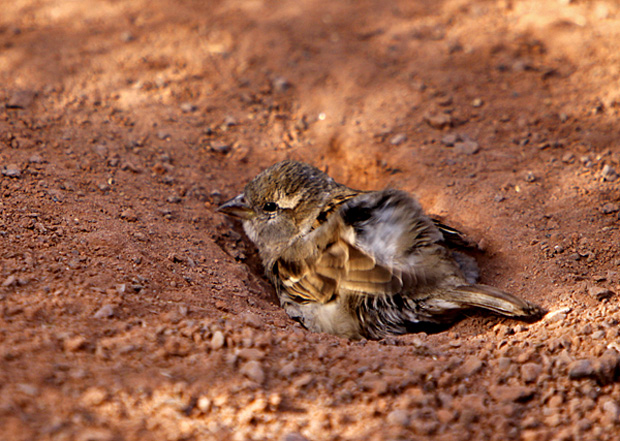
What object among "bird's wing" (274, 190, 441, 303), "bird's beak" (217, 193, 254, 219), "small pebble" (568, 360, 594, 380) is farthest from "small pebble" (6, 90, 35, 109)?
"small pebble" (568, 360, 594, 380)

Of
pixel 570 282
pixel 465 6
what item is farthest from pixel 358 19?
pixel 570 282

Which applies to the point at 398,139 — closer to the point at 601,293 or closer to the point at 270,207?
the point at 270,207

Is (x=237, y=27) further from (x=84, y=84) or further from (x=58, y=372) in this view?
(x=58, y=372)

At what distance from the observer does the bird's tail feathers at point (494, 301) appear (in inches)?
120

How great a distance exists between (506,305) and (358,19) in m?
4.63

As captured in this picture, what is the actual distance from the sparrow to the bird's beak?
59 centimetres

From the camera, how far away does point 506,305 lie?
3090 mm

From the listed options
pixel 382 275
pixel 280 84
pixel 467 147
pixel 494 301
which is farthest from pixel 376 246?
pixel 280 84

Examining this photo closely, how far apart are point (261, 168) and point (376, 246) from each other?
1903 millimetres

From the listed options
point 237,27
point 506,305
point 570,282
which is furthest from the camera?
point 237,27

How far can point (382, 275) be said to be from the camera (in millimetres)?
3326

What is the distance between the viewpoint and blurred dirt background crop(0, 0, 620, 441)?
2.25 meters

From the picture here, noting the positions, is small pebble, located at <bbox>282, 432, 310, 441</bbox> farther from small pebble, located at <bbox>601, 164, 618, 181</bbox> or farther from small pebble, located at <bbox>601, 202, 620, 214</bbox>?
small pebble, located at <bbox>601, 164, 618, 181</bbox>

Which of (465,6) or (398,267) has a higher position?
(465,6)
